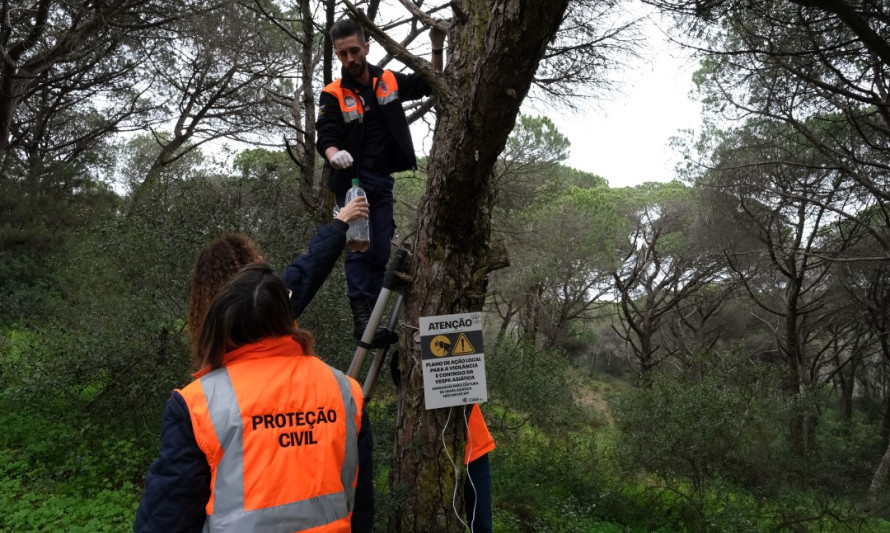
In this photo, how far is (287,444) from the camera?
1.50 m

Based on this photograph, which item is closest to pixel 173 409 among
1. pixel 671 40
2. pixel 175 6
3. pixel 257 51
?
pixel 671 40

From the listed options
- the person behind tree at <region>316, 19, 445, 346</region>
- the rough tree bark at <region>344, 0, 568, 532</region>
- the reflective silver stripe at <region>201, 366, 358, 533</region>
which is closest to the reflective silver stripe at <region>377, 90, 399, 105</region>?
the person behind tree at <region>316, 19, 445, 346</region>

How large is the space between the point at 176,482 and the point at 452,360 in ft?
5.76

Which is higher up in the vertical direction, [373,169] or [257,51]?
[257,51]

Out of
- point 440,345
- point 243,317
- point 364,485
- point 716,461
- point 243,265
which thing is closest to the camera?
point 243,317

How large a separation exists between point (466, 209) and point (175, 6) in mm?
8589

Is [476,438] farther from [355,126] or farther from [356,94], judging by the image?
[356,94]

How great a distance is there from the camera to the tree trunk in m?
2.86

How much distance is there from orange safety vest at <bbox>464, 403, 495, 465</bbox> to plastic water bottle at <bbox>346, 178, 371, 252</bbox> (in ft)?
3.25

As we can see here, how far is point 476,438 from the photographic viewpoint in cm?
319

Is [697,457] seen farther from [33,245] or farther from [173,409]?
[33,245]

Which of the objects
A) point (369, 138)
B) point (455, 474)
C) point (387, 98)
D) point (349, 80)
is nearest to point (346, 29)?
point (349, 80)

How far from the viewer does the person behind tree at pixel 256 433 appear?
145 centimetres

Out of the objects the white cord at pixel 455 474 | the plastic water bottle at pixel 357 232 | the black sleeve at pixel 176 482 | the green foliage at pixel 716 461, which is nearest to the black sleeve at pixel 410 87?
the plastic water bottle at pixel 357 232
